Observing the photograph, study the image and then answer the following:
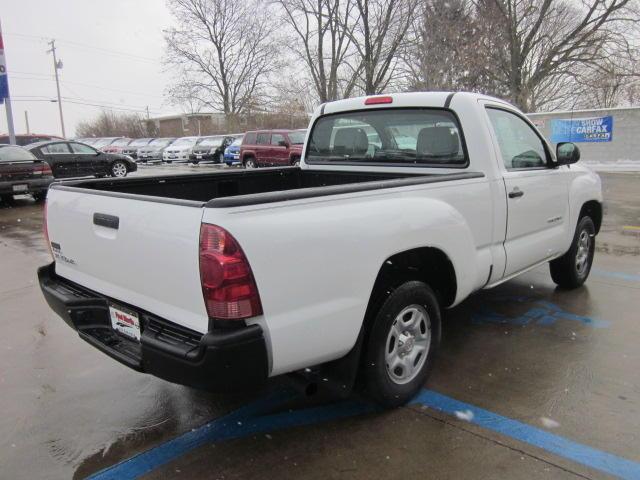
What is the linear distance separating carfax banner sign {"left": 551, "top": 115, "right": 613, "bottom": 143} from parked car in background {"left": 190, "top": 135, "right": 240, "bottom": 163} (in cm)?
1645

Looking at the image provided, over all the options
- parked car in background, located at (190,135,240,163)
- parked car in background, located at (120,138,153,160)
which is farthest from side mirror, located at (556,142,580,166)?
parked car in background, located at (120,138,153,160)

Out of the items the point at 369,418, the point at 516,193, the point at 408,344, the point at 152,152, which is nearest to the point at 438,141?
the point at 516,193

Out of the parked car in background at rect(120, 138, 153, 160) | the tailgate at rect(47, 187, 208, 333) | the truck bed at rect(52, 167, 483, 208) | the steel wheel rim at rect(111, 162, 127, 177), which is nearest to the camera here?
the tailgate at rect(47, 187, 208, 333)

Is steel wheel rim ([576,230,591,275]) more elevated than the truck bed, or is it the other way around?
the truck bed

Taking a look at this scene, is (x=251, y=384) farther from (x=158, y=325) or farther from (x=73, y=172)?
(x=73, y=172)

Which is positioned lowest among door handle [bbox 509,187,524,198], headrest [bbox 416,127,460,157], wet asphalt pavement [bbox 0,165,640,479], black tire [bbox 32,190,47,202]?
wet asphalt pavement [bbox 0,165,640,479]

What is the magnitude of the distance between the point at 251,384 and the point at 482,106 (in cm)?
272

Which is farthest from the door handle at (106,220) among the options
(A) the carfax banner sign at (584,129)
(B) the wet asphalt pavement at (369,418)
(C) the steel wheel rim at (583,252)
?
(A) the carfax banner sign at (584,129)

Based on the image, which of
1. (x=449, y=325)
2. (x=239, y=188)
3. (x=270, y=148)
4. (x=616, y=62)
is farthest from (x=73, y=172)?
(x=616, y=62)

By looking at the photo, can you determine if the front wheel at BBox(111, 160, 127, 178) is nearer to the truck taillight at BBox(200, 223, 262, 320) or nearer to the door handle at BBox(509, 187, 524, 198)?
the door handle at BBox(509, 187, 524, 198)

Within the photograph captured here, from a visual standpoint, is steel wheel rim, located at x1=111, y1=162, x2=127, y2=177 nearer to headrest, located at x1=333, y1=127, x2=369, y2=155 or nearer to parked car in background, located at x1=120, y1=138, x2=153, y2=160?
parked car in background, located at x1=120, y1=138, x2=153, y2=160

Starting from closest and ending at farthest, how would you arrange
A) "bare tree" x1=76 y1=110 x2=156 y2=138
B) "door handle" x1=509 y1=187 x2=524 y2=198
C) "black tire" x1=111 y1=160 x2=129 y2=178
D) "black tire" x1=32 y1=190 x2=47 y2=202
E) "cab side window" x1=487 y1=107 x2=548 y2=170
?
"door handle" x1=509 y1=187 x2=524 y2=198 < "cab side window" x1=487 y1=107 x2=548 y2=170 < "black tire" x1=32 y1=190 x2=47 y2=202 < "black tire" x1=111 y1=160 x2=129 y2=178 < "bare tree" x1=76 y1=110 x2=156 y2=138

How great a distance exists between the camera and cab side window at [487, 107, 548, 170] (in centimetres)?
393

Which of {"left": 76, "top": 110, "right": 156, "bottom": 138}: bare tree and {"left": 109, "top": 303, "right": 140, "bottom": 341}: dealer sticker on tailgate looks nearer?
{"left": 109, "top": 303, "right": 140, "bottom": 341}: dealer sticker on tailgate
